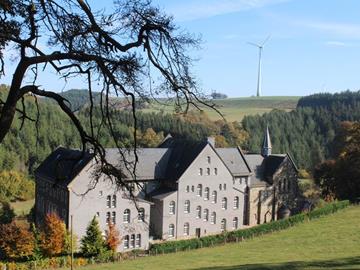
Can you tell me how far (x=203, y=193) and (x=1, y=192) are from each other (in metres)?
44.9

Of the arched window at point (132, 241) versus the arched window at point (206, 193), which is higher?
the arched window at point (206, 193)

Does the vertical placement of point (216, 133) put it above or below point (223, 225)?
above

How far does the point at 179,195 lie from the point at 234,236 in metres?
7.76

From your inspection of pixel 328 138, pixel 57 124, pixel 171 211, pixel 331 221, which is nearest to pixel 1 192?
pixel 57 124

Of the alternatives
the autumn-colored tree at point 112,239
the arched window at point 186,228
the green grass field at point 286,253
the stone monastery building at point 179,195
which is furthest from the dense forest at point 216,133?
the green grass field at point 286,253

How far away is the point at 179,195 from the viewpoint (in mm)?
51969

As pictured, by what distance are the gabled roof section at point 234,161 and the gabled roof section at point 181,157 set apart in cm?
454

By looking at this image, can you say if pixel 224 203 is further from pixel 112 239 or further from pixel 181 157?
pixel 112 239

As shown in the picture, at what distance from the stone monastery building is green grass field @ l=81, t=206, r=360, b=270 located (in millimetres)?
8208

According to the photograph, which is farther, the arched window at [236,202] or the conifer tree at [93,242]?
the arched window at [236,202]

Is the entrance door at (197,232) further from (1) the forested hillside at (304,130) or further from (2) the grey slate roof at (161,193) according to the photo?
(1) the forested hillside at (304,130)

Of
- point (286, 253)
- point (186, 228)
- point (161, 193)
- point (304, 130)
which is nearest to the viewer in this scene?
point (286, 253)

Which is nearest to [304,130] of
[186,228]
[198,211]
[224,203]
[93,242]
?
[224,203]

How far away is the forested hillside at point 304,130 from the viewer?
367 ft
